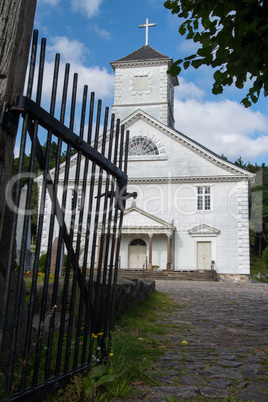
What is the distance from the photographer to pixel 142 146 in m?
29.4

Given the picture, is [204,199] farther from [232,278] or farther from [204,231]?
[232,278]

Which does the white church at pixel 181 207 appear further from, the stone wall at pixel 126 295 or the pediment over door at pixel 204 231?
the stone wall at pixel 126 295

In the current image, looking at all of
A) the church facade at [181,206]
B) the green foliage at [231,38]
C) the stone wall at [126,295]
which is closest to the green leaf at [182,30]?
the green foliage at [231,38]

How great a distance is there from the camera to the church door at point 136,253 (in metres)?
28.7

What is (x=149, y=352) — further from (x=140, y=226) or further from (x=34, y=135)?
(x=140, y=226)

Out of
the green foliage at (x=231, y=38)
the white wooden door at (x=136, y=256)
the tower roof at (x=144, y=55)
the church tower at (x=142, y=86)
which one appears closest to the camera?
the green foliage at (x=231, y=38)

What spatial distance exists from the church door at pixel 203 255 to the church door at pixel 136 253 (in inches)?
158

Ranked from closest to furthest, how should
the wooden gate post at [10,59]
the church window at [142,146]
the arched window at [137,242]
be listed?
the wooden gate post at [10,59] < the arched window at [137,242] < the church window at [142,146]

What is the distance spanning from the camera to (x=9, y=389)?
233 cm

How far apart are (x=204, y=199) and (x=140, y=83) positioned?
11118mm

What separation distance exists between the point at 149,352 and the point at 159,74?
2970 centimetres

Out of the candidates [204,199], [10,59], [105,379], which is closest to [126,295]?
[105,379]

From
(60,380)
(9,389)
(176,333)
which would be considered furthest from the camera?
(176,333)

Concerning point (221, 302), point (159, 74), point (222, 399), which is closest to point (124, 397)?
point (222, 399)
